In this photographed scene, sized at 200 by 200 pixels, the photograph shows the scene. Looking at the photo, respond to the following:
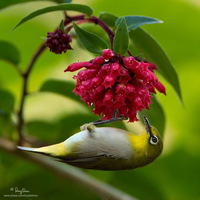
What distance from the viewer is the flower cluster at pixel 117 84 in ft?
3.10

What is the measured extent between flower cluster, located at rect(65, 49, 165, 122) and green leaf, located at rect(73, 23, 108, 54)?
0.03 meters

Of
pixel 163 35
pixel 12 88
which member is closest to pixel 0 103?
pixel 12 88

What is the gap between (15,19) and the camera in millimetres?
2371

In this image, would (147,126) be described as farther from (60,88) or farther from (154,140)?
(60,88)

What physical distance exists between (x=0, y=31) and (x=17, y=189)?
32.6 inches

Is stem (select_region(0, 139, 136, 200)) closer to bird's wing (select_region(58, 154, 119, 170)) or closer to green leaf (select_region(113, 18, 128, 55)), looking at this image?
bird's wing (select_region(58, 154, 119, 170))

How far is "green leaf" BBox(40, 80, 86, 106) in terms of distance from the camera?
1529 mm

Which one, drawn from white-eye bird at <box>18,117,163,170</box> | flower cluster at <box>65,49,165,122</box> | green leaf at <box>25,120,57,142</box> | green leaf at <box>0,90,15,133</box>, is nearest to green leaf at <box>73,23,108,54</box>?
flower cluster at <box>65,49,165,122</box>

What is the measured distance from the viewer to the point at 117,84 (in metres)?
0.96

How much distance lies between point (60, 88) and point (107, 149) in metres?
0.54

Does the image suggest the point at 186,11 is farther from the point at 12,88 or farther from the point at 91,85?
the point at 91,85

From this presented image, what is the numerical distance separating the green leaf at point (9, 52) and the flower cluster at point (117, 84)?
523mm

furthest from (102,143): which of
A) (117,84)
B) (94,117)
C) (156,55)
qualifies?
(94,117)

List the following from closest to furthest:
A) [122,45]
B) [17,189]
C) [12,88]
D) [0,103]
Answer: [122,45] → [0,103] → [17,189] → [12,88]
